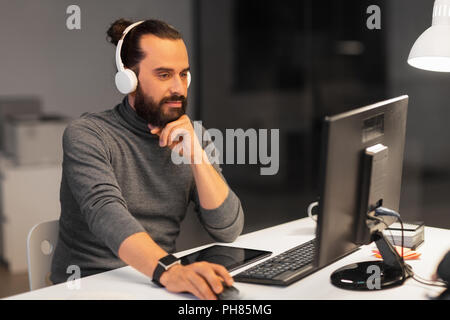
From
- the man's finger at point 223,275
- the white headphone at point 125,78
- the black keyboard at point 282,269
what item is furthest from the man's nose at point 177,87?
the man's finger at point 223,275

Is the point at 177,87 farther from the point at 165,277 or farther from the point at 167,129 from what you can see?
the point at 165,277

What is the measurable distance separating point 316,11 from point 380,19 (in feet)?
1.79

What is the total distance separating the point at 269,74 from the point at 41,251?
7.67ft

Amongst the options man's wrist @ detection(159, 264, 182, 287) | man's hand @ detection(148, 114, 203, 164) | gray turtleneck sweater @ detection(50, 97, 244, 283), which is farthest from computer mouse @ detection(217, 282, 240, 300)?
man's hand @ detection(148, 114, 203, 164)

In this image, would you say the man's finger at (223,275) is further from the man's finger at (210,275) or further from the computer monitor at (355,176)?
the computer monitor at (355,176)

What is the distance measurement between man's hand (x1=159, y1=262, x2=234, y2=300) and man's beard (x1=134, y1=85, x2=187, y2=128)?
0.61 m

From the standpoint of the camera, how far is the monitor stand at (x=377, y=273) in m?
1.27

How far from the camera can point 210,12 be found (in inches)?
142

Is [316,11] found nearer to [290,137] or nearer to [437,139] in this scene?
[290,137]

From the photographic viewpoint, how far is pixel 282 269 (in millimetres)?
1360

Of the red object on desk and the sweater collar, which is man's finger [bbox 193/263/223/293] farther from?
the sweater collar

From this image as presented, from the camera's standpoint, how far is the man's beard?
1727 mm

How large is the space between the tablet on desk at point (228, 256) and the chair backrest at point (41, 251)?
42cm

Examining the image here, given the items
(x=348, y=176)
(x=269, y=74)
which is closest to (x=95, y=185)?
(x=348, y=176)
